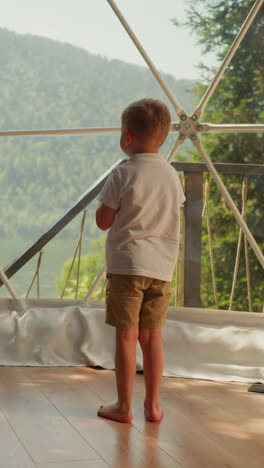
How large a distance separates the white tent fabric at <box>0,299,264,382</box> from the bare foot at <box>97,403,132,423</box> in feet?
2.21

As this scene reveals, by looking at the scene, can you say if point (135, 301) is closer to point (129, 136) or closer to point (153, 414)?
point (153, 414)

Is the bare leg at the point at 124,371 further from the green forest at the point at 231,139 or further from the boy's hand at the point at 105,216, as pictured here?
the green forest at the point at 231,139

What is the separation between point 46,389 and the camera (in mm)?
2619

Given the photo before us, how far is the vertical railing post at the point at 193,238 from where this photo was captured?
10.8 ft

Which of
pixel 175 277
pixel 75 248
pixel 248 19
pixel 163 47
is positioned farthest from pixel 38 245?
pixel 248 19

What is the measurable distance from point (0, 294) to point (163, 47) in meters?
1.44

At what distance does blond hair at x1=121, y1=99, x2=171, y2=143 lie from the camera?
7.31 ft

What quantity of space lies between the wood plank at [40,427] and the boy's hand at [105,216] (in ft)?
2.17

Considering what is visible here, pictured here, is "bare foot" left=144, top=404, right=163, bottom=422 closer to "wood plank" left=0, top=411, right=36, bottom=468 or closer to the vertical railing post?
"wood plank" left=0, top=411, right=36, bottom=468

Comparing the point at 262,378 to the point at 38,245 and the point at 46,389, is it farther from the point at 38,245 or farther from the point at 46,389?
the point at 38,245

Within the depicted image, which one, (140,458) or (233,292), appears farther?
(233,292)

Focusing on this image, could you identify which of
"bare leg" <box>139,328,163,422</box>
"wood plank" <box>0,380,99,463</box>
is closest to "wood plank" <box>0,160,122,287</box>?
"wood plank" <box>0,380,99,463</box>

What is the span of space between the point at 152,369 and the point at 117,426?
223mm

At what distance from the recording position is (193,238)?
3318mm
